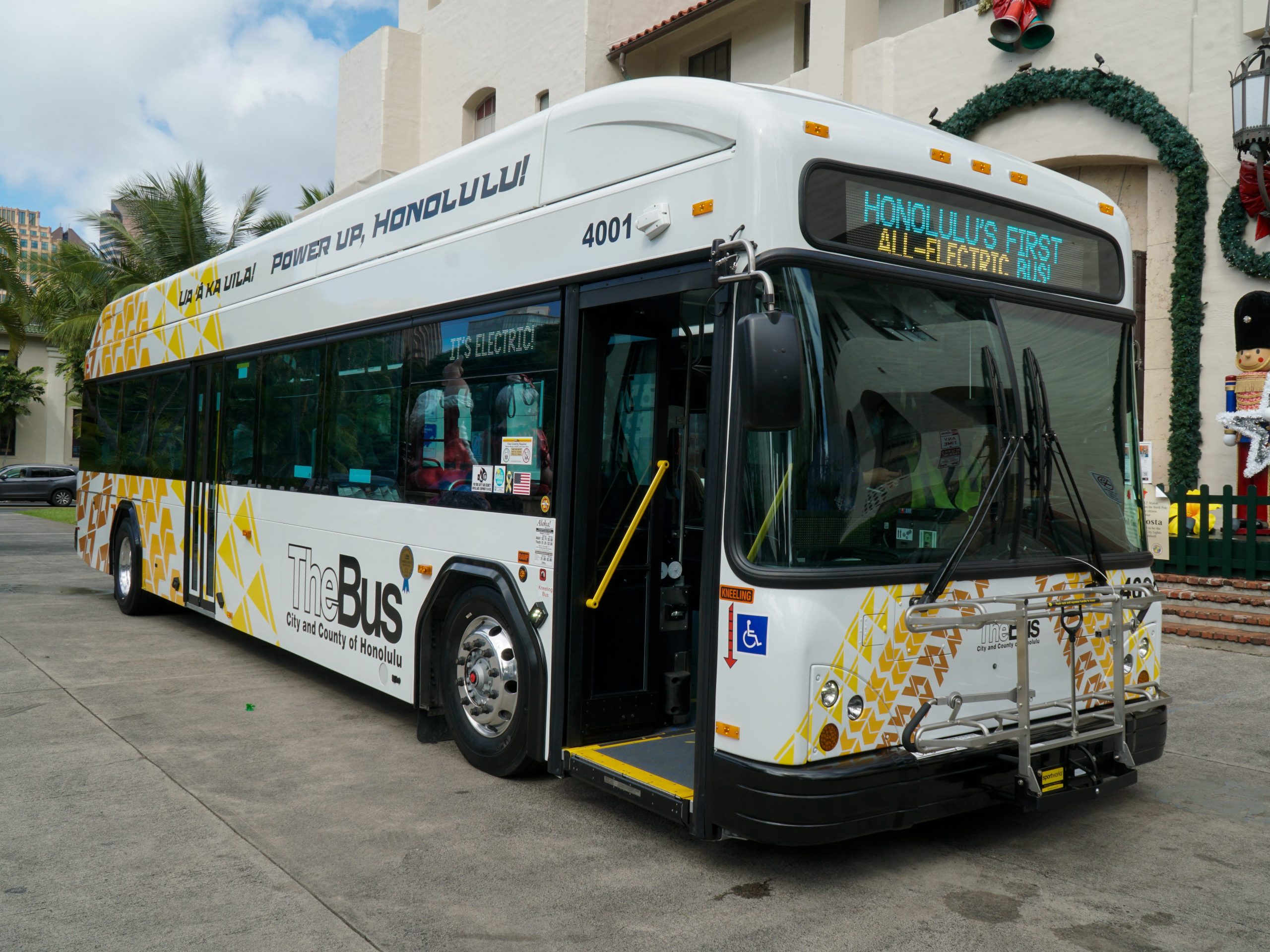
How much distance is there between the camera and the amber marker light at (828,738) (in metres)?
3.91

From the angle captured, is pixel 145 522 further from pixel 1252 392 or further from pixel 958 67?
pixel 1252 392

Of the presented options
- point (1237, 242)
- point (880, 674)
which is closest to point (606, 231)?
point (880, 674)

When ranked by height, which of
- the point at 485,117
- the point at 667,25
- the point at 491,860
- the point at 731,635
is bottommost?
the point at 491,860

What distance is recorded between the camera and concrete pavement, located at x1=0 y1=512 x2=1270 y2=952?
3.79 m

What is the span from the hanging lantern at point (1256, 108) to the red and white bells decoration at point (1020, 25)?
8.25 ft

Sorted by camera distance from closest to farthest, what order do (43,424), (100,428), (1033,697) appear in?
(1033,697) < (100,428) < (43,424)

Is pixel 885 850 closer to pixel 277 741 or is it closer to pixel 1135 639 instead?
pixel 1135 639

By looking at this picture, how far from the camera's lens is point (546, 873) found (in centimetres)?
432

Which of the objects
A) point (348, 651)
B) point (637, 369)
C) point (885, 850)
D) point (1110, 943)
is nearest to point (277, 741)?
point (348, 651)

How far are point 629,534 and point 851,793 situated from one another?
165 cm

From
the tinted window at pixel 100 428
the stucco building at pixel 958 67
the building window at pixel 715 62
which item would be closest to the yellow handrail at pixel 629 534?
the stucco building at pixel 958 67

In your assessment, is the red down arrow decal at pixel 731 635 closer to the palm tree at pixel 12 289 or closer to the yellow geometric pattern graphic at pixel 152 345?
the yellow geometric pattern graphic at pixel 152 345

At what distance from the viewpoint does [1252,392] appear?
10500 millimetres

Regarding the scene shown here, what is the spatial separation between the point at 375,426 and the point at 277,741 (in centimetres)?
196
